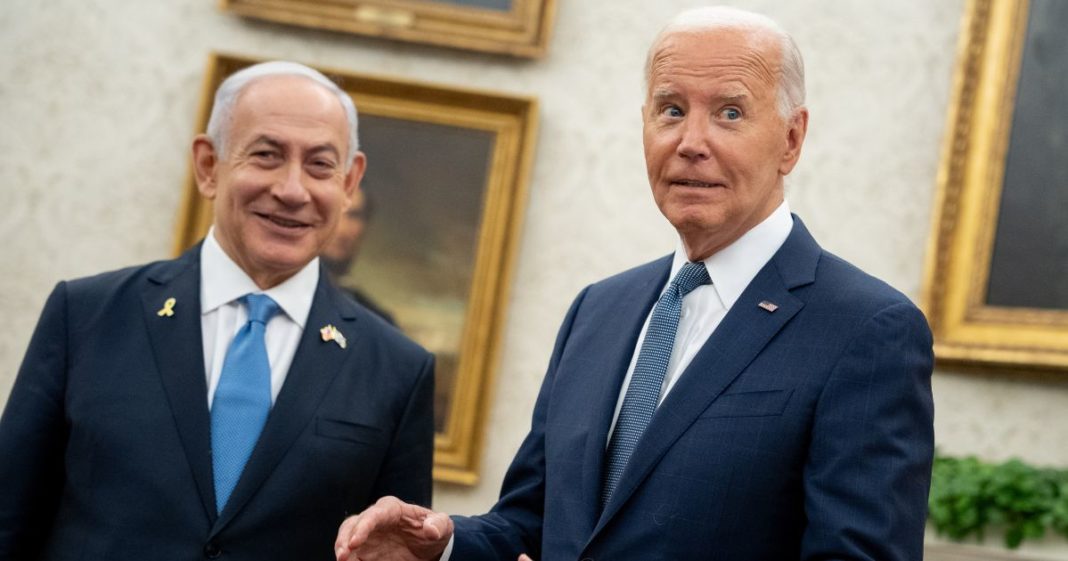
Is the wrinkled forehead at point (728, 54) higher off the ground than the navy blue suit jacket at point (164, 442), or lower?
higher

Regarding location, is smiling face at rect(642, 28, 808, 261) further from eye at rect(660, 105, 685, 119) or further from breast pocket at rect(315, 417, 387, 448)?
breast pocket at rect(315, 417, 387, 448)

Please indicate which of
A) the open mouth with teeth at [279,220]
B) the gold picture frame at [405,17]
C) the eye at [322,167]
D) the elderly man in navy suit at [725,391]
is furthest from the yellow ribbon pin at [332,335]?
the gold picture frame at [405,17]

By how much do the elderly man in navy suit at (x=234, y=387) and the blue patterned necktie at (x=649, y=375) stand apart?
95 centimetres

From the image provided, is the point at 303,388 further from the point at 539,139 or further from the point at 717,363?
the point at 539,139

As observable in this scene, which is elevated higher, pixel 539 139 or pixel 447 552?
pixel 539 139

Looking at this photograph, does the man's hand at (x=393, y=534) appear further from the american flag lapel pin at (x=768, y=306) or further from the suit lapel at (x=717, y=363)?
the american flag lapel pin at (x=768, y=306)

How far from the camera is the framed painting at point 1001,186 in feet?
16.6

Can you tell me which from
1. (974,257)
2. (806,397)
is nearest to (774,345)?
(806,397)

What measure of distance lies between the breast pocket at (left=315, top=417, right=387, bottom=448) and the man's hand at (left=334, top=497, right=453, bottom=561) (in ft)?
2.17

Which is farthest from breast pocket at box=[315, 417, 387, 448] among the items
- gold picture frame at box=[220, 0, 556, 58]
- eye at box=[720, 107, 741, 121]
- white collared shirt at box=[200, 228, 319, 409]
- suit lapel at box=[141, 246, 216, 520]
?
gold picture frame at box=[220, 0, 556, 58]

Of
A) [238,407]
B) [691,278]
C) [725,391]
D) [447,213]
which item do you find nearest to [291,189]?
A: [238,407]

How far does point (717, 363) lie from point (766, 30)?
64 cm

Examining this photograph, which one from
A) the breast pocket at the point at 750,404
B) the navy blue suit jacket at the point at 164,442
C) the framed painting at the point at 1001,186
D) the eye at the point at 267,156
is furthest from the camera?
the framed painting at the point at 1001,186

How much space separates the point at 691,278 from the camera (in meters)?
2.60
